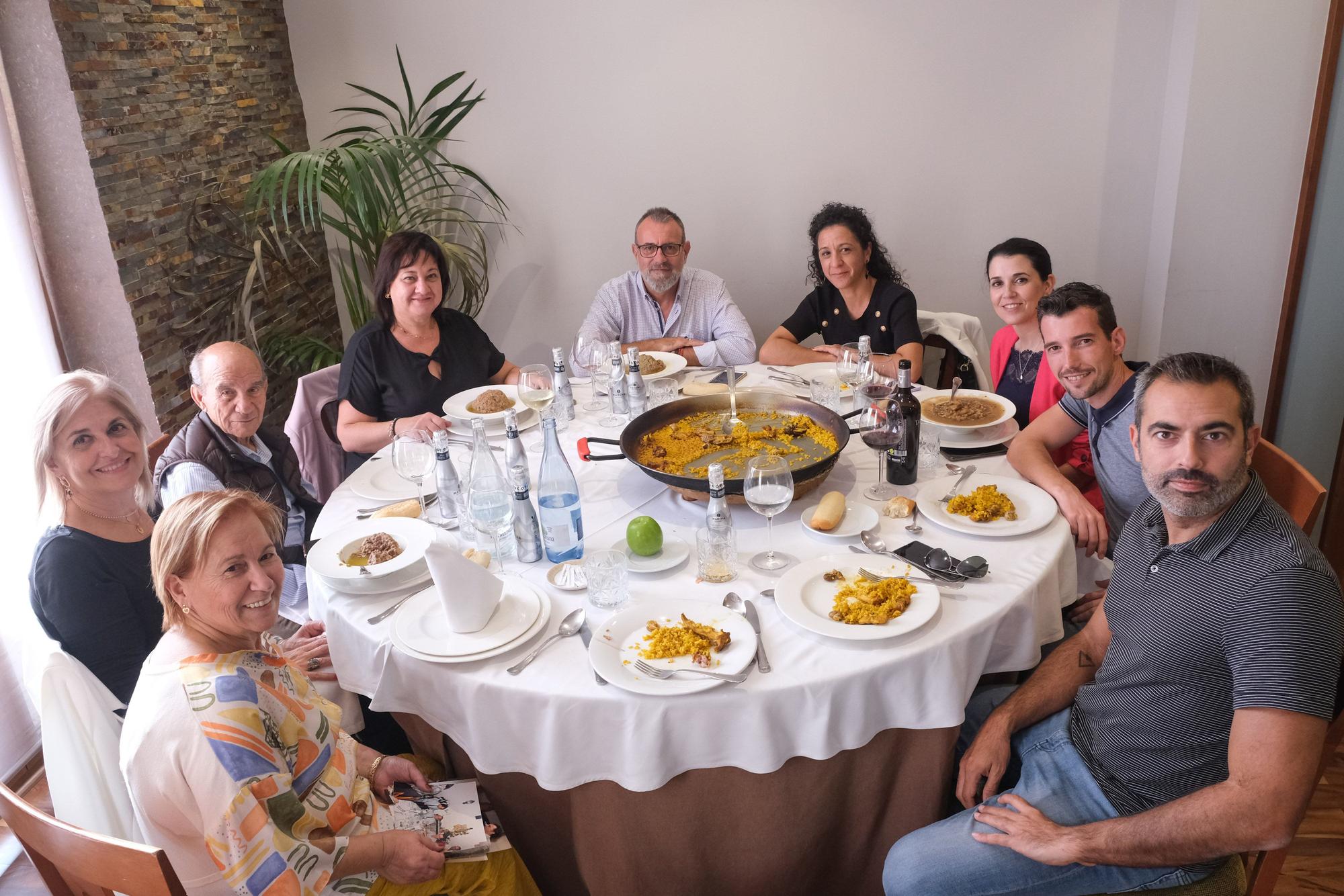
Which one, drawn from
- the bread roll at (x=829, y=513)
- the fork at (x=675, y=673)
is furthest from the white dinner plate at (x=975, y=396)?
the fork at (x=675, y=673)

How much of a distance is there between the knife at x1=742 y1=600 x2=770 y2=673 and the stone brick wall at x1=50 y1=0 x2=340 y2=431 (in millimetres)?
2581

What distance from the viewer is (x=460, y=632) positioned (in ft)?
5.74

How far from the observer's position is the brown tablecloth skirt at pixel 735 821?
176 centimetres

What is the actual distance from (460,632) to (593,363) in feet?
4.53

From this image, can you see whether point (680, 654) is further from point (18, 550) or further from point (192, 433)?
point (18, 550)

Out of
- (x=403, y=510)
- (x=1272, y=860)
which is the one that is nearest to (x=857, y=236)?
(x=403, y=510)

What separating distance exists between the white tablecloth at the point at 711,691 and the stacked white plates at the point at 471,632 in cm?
3

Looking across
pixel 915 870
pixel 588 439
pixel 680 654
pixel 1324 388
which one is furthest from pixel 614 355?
pixel 1324 388

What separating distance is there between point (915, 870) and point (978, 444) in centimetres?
119

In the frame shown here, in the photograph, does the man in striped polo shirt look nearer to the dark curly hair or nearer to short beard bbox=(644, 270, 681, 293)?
the dark curly hair

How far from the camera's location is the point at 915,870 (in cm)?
166

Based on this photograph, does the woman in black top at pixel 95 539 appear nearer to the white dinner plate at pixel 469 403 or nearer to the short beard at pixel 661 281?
the white dinner plate at pixel 469 403

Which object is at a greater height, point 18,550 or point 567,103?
point 567,103

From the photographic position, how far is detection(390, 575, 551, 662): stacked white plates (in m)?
1.68
